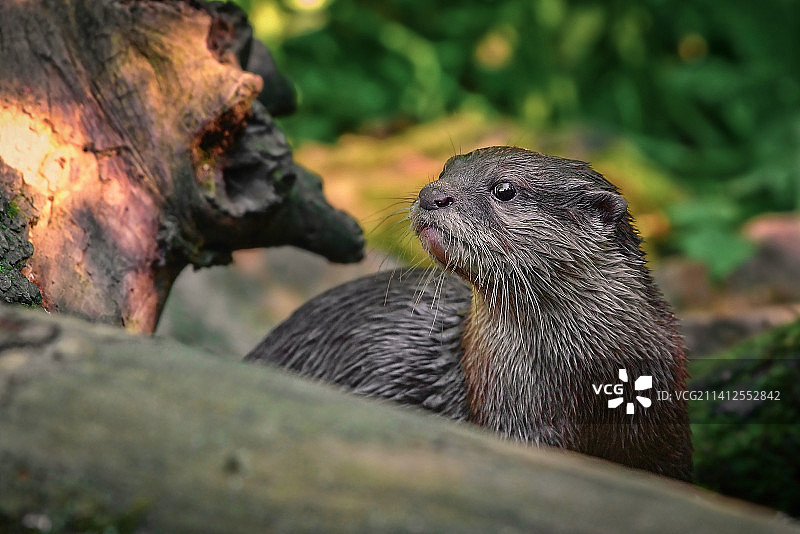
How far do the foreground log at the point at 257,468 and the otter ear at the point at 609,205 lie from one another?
107 cm

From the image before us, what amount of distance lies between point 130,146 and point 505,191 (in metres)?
0.98

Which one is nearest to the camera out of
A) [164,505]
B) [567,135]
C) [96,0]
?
[164,505]

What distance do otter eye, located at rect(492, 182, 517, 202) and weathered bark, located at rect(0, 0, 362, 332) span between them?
22.7 inches

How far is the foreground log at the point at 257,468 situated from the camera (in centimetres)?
120

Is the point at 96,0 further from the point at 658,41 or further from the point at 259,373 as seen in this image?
the point at 658,41

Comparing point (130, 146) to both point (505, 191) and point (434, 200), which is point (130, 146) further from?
point (505, 191)

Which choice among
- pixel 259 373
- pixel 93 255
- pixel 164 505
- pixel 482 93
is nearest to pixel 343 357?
pixel 93 255

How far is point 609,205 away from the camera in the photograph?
89.2 inches

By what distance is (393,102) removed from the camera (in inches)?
273

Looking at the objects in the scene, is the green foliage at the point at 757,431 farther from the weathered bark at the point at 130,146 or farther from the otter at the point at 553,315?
the weathered bark at the point at 130,146

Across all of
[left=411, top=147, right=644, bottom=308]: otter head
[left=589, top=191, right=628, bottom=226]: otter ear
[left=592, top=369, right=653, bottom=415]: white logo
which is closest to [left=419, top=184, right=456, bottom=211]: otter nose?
[left=411, top=147, right=644, bottom=308]: otter head

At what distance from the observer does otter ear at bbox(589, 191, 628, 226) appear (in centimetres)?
225

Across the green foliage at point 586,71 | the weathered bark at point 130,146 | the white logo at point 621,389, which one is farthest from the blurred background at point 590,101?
the white logo at point 621,389

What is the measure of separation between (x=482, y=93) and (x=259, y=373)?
589 centimetres
